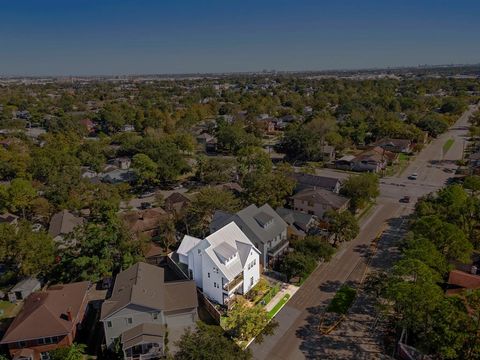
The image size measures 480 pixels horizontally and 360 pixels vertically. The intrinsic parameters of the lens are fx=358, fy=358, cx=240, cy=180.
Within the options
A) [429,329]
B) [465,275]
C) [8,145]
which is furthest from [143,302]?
[8,145]

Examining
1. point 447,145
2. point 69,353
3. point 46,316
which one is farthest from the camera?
point 447,145

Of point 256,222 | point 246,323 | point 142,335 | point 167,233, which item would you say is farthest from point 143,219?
point 246,323

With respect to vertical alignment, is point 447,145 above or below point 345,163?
above

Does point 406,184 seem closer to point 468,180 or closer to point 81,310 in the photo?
point 468,180

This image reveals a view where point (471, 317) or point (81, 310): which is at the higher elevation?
point (471, 317)

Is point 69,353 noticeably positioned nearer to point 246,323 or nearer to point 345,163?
point 246,323

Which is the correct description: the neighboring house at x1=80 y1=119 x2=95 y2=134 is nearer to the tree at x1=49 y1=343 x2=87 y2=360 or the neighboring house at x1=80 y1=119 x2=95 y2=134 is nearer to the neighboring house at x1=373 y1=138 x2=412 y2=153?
the neighboring house at x1=373 y1=138 x2=412 y2=153
